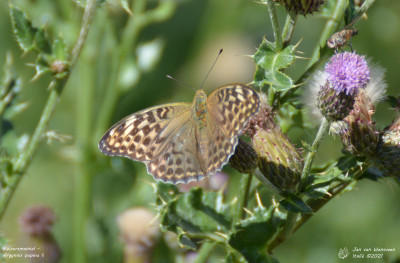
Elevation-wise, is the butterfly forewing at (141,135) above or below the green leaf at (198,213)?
above

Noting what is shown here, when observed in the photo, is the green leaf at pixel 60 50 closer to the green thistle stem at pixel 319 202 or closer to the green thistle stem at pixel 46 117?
the green thistle stem at pixel 46 117

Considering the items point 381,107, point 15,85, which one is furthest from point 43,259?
point 381,107

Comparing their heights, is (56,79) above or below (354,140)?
below

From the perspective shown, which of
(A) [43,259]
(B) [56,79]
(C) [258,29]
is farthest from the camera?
(C) [258,29]

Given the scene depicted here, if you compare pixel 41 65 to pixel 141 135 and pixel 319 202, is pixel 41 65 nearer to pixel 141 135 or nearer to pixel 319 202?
pixel 141 135

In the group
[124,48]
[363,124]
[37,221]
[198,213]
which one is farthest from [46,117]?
[363,124]

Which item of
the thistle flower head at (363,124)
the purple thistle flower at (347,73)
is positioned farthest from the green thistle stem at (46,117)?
the thistle flower head at (363,124)

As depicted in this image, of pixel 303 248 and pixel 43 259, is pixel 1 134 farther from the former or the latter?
pixel 303 248
